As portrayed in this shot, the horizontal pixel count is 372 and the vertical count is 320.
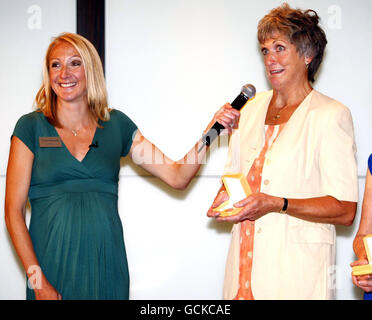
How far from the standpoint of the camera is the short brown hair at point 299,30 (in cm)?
233

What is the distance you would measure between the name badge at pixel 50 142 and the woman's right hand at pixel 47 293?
0.62 meters

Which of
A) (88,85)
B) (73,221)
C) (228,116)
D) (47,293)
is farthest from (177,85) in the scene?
(47,293)

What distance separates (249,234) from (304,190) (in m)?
0.31

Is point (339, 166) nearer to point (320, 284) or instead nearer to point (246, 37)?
point (320, 284)

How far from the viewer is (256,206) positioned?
2.14 m

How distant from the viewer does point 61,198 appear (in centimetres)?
240

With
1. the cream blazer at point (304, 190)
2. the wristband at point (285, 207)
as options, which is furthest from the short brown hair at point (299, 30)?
the wristband at point (285, 207)

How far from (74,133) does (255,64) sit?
146 cm

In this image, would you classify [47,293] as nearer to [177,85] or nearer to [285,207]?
[285,207]

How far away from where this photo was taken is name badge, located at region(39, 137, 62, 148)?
2.43 meters

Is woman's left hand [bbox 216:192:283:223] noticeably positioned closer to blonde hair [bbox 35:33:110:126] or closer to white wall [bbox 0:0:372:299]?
blonde hair [bbox 35:33:110:126]

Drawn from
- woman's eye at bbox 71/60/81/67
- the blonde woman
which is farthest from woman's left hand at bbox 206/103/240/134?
woman's eye at bbox 71/60/81/67
